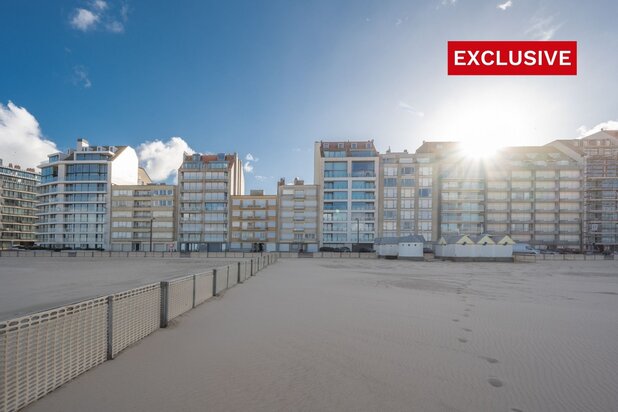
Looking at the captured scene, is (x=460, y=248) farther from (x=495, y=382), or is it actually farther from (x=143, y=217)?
(x=143, y=217)

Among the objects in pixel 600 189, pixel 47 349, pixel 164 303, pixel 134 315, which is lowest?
pixel 164 303

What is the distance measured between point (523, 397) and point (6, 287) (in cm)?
2195

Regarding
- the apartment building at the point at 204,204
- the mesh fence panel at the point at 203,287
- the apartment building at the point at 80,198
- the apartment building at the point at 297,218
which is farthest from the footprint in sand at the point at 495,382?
the apartment building at the point at 80,198

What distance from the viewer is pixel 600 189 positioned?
290ft

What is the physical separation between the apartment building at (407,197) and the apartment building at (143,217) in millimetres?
48474

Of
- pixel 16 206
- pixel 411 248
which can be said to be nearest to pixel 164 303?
pixel 411 248

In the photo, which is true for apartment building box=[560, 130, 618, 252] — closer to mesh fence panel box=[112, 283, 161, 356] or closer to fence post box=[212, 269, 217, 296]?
fence post box=[212, 269, 217, 296]

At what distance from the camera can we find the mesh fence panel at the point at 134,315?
6.44 m

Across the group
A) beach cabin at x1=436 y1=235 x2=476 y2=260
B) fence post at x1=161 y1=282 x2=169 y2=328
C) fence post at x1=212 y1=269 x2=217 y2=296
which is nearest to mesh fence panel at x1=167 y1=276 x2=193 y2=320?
fence post at x1=161 y1=282 x2=169 y2=328

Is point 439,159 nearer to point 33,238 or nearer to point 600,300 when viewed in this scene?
point 600,300

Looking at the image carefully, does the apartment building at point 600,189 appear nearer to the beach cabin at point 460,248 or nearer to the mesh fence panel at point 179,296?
the beach cabin at point 460,248

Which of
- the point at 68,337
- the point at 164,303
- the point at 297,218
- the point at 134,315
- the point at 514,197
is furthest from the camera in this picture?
the point at 514,197

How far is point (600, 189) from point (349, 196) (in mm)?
65829

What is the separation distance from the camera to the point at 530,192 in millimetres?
80875
